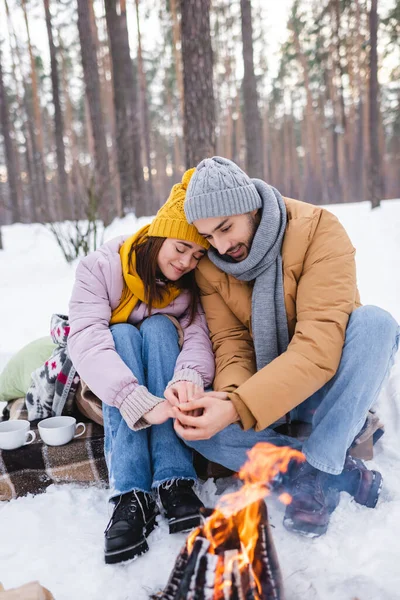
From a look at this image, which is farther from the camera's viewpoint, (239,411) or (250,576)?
(239,411)

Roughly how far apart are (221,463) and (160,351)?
1.85 ft

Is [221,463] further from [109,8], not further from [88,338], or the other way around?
[109,8]

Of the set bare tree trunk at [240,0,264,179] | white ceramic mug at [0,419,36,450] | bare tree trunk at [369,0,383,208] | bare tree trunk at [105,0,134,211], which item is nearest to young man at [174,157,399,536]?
white ceramic mug at [0,419,36,450]

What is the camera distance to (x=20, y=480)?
2.18m

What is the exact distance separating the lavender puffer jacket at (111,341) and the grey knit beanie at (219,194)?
0.50 meters

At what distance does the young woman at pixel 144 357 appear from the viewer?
6.05 feet

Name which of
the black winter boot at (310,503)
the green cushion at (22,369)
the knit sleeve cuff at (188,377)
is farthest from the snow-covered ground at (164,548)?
the green cushion at (22,369)

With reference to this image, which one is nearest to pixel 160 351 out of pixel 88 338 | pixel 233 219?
pixel 88 338

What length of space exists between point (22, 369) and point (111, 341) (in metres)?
0.91

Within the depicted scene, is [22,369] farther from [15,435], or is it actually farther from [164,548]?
[164,548]

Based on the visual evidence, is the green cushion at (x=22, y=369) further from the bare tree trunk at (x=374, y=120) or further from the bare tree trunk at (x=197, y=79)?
the bare tree trunk at (x=374, y=120)

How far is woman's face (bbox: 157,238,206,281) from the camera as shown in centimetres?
213

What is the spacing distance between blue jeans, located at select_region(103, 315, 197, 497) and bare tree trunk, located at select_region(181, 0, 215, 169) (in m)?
3.30

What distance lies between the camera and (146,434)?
6.55ft
